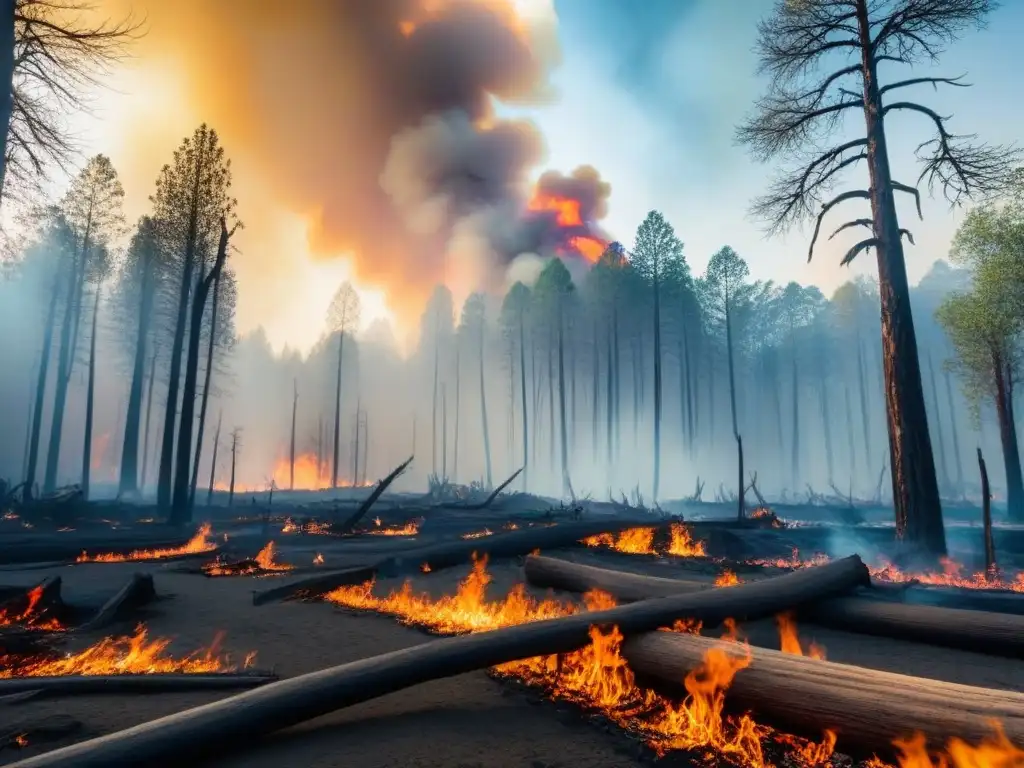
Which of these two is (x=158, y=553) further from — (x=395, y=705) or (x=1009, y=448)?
(x=1009, y=448)

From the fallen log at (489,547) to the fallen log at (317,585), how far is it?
25.3 inches

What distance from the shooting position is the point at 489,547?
1055 cm

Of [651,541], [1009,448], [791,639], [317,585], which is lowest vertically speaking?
[317,585]

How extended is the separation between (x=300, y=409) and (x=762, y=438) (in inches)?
2907

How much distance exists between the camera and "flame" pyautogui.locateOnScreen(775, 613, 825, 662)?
180 inches

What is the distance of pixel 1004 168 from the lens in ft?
35.0

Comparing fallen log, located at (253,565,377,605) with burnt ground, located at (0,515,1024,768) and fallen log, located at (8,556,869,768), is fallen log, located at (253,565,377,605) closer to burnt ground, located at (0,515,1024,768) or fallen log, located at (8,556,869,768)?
burnt ground, located at (0,515,1024,768)

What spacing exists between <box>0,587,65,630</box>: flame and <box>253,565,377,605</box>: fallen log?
228cm

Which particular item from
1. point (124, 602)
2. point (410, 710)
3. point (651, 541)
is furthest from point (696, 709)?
point (651, 541)

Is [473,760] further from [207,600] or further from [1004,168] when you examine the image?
[1004,168]

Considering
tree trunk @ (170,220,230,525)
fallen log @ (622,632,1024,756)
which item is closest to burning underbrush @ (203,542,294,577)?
tree trunk @ (170,220,230,525)

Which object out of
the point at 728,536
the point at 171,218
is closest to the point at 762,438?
the point at 728,536

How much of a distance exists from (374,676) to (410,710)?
385 millimetres

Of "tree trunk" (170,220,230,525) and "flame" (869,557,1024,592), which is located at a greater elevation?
"tree trunk" (170,220,230,525)
